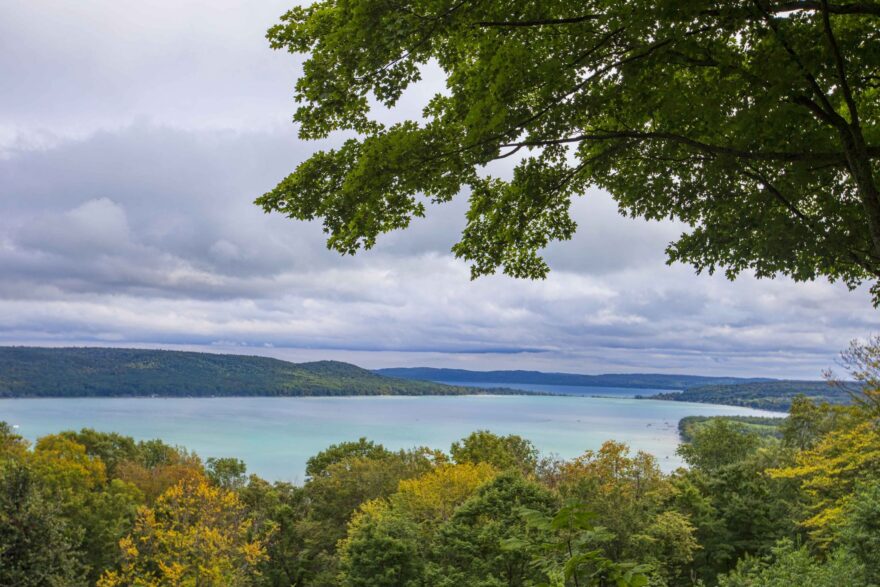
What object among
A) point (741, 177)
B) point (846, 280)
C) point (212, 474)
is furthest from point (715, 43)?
point (212, 474)

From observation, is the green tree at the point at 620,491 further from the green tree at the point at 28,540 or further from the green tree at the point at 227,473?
the green tree at the point at 227,473

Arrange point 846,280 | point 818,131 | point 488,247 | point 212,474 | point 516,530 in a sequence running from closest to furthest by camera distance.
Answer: point 818,131 < point 488,247 < point 846,280 < point 516,530 < point 212,474

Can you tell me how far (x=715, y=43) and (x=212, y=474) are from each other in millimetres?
44916

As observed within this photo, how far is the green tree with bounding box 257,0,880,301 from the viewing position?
365 centimetres

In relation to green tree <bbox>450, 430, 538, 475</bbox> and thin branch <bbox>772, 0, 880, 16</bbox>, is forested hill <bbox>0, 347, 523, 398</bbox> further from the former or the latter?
thin branch <bbox>772, 0, 880, 16</bbox>

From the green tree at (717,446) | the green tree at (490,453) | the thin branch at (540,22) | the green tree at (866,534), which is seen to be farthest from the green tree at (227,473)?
the thin branch at (540,22)

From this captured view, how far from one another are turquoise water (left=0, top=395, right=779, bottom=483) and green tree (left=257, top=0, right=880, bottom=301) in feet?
251

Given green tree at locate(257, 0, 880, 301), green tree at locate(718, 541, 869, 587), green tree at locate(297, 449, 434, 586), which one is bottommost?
green tree at locate(297, 449, 434, 586)

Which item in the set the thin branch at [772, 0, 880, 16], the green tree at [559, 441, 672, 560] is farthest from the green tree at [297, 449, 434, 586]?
the thin branch at [772, 0, 880, 16]

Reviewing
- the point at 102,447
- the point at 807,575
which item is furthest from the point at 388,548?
the point at 102,447

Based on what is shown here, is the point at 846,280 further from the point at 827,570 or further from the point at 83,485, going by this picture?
the point at 83,485

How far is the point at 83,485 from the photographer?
2734cm

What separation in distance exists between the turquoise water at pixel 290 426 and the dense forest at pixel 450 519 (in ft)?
→ 161

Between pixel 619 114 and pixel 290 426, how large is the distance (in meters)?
142
